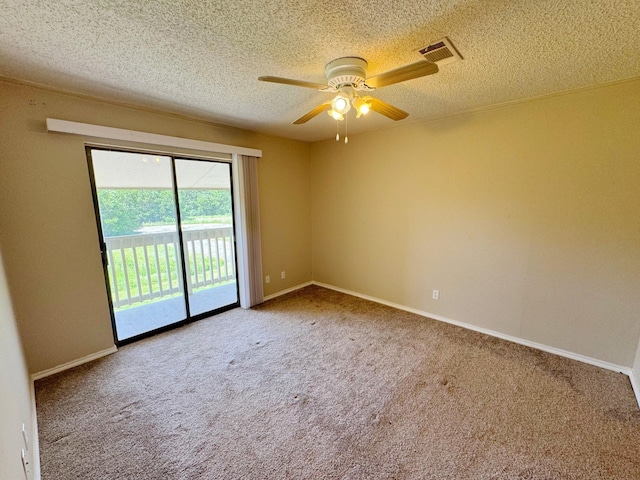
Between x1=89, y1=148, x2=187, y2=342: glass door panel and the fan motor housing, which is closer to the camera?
the fan motor housing

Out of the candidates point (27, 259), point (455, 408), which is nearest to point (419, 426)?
point (455, 408)

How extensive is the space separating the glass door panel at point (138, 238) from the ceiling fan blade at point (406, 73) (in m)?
2.42

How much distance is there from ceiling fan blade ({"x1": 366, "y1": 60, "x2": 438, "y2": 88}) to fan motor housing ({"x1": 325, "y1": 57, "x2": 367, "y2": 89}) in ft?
0.43

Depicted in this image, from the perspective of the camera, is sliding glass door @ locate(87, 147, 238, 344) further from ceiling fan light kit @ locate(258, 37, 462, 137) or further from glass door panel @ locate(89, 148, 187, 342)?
ceiling fan light kit @ locate(258, 37, 462, 137)

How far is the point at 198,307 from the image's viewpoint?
3.64m

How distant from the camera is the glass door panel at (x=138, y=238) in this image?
8.84ft

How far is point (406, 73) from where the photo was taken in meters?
1.45

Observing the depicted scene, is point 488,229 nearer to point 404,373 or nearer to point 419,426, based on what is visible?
point 404,373

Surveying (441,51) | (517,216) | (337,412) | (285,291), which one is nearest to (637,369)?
(517,216)

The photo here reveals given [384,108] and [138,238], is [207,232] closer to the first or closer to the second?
[138,238]

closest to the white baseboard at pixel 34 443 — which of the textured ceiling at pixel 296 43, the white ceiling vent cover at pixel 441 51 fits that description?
the textured ceiling at pixel 296 43

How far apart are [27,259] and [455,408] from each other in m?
3.48

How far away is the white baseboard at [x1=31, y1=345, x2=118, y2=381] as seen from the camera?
2232mm

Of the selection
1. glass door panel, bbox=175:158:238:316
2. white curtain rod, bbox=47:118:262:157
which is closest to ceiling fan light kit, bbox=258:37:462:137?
white curtain rod, bbox=47:118:262:157
